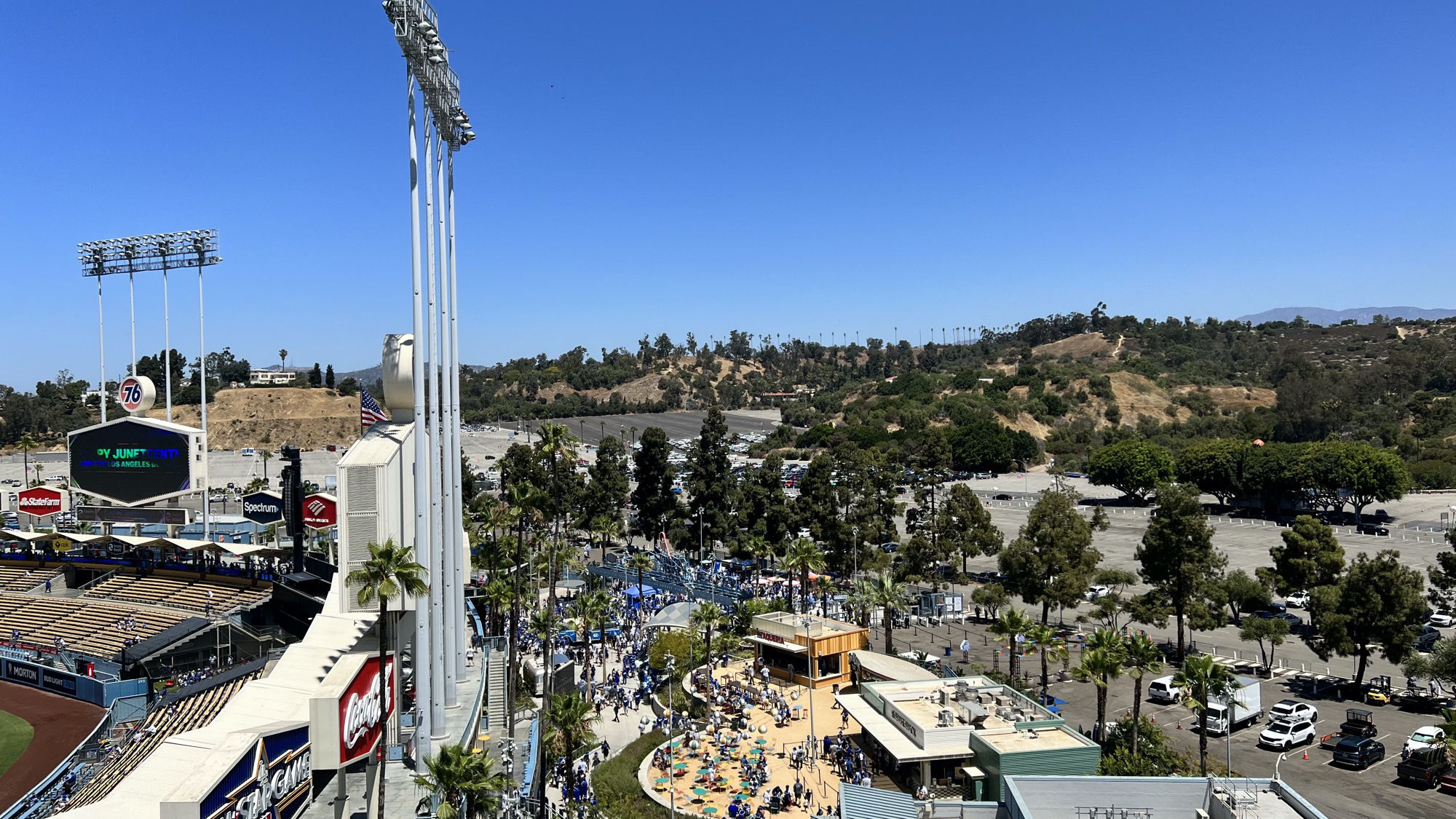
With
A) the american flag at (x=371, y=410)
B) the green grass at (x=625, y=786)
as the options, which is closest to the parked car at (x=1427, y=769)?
the green grass at (x=625, y=786)

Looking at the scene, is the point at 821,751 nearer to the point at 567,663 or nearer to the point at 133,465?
the point at 567,663

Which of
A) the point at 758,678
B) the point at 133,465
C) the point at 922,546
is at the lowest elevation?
the point at 758,678

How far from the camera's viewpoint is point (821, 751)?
3812cm

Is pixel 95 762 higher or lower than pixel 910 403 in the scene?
lower

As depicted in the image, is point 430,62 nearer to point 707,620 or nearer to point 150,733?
point 707,620

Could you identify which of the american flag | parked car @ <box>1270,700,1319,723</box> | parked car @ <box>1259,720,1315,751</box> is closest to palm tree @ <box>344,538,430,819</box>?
the american flag

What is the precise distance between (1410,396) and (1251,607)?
438ft

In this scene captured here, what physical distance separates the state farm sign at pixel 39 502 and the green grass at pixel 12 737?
19896mm

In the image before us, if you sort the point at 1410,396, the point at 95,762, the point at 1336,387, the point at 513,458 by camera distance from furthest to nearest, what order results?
the point at 1410,396 → the point at 1336,387 → the point at 513,458 → the point at 95,762

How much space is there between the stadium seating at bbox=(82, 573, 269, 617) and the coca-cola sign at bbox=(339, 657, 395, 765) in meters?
31.1

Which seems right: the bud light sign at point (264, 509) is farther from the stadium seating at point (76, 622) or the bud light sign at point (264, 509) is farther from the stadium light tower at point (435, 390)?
the stadium light tower at point (435, 390)

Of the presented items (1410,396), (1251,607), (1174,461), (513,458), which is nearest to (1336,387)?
(1410,396)

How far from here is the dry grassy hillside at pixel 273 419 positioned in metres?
163

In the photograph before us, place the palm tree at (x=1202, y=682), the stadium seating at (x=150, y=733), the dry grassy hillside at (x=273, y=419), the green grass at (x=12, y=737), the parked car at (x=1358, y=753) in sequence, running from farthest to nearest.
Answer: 1. the dry grassy hillside at (x=273, y=419)
2. the green grass at (x=12, y=737)
3. the parked car at (x=1358, y=753)
4. the stadium seating at (x=150, y=733)
5. the palm tree at (x=1202, y=682)
